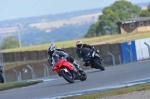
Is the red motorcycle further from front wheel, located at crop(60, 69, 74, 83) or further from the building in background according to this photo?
the building in background

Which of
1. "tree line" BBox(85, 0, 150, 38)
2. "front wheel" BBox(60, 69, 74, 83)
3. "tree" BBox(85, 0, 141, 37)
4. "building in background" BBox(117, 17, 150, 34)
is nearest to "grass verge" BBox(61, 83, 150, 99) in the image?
"front wheel" BBox(60, 69, 74, 83)

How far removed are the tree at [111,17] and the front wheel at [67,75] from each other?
101m

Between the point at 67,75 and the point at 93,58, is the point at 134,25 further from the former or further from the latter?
the point at 67,75

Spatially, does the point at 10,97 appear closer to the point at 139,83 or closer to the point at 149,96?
the point at 139,83

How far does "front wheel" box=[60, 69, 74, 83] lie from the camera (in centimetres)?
2188

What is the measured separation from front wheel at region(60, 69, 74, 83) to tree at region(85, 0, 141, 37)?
10113 cm

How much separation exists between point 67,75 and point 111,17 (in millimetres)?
104944

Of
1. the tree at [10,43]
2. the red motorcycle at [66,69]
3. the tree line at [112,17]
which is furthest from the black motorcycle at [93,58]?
the tree at [10,43]

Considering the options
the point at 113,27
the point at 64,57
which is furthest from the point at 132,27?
the point at 64,57

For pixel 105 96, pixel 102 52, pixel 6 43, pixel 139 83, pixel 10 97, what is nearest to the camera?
pixel 105 96

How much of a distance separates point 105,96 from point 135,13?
125836 millimetres

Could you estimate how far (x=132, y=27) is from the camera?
100312 mm

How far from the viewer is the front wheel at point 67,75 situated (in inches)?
861

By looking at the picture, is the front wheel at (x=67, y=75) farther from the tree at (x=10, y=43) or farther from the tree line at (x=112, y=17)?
the tree at (x=10, y=43)
